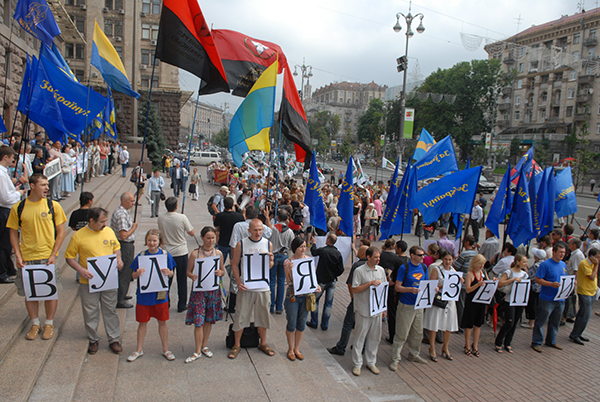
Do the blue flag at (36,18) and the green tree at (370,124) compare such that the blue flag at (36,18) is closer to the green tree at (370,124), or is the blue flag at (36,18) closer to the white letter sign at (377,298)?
the white letter sign at (377,298)

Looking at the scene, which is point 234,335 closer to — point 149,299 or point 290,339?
point 290,339

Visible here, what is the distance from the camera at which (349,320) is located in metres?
6.15

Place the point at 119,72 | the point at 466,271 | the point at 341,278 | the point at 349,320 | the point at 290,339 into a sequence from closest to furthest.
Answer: the point at 290,339, the point at 349,320, the point at 466,271, the point at 119,72, the point at 341,278

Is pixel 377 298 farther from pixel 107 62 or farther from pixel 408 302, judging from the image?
pixel 107 62

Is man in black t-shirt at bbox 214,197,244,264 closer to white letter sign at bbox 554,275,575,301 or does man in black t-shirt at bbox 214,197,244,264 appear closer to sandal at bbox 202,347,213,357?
sandal at bbox 202,347,213,357

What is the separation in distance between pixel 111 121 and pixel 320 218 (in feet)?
33.9

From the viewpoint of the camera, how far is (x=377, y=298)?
5.66 meters

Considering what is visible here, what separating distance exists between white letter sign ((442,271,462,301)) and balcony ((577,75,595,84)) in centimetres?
5811

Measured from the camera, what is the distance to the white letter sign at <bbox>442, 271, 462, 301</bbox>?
20.3 ft

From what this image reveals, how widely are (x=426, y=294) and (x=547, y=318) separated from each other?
2.62 metres

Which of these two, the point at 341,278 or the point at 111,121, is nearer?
the point at 341,278

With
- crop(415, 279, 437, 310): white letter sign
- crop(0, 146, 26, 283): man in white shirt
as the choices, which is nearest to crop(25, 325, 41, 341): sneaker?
crop(0, 146, 26, 283): man in white shirt

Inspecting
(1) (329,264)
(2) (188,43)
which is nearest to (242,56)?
(2) (188,43)

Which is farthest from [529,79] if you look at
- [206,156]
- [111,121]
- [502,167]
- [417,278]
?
[417,278]
